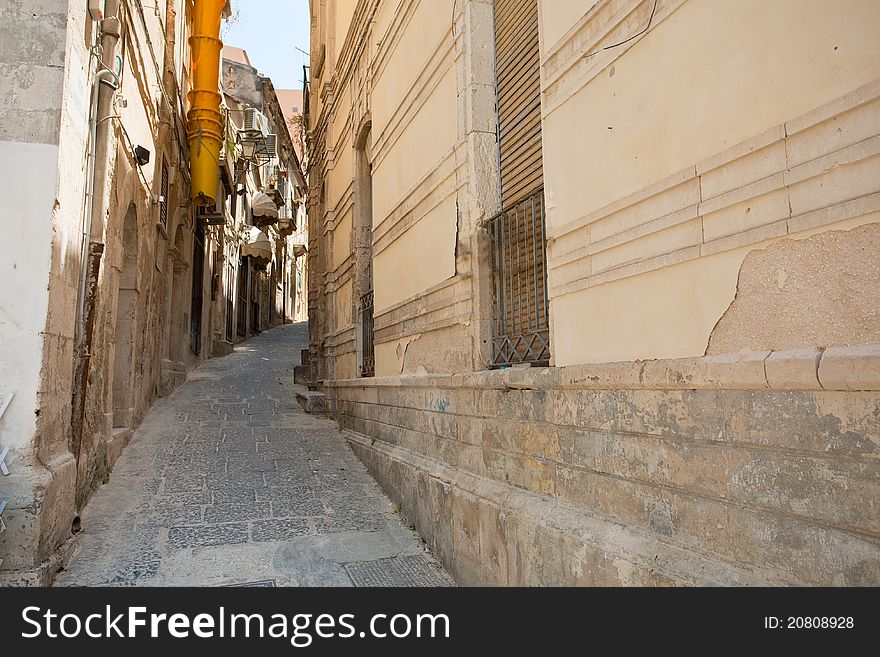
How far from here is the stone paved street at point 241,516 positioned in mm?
Answer: 4457

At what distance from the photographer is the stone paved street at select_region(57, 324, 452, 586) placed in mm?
4457

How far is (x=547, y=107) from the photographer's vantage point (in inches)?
154

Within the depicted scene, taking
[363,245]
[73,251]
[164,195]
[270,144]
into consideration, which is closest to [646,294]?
[73,251]

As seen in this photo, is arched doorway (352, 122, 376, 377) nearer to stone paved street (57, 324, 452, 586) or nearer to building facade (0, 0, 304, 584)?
stone paved street (57, 324, 452, 586)

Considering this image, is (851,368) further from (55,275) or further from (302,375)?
(302,375)

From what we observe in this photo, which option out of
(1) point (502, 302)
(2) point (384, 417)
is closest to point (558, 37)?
(1) point (502, 302)

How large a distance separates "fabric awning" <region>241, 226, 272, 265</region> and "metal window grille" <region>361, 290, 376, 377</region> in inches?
531

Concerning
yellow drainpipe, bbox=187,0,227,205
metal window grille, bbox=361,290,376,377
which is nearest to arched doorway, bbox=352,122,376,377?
metal window grille, bbox=361,290,376,377

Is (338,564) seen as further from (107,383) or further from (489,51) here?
(489,51)

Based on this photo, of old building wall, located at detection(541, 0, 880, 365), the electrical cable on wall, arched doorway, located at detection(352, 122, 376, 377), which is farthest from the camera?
arched doorway, located at detection(352, 122, 376, 377)

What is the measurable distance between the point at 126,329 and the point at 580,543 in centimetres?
620

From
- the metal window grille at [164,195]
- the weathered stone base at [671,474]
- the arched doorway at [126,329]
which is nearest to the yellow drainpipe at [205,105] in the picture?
the metal window grille at [164,195]

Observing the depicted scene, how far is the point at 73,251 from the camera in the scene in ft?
14.7

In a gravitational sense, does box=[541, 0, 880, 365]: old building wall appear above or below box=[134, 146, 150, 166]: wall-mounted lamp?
below
